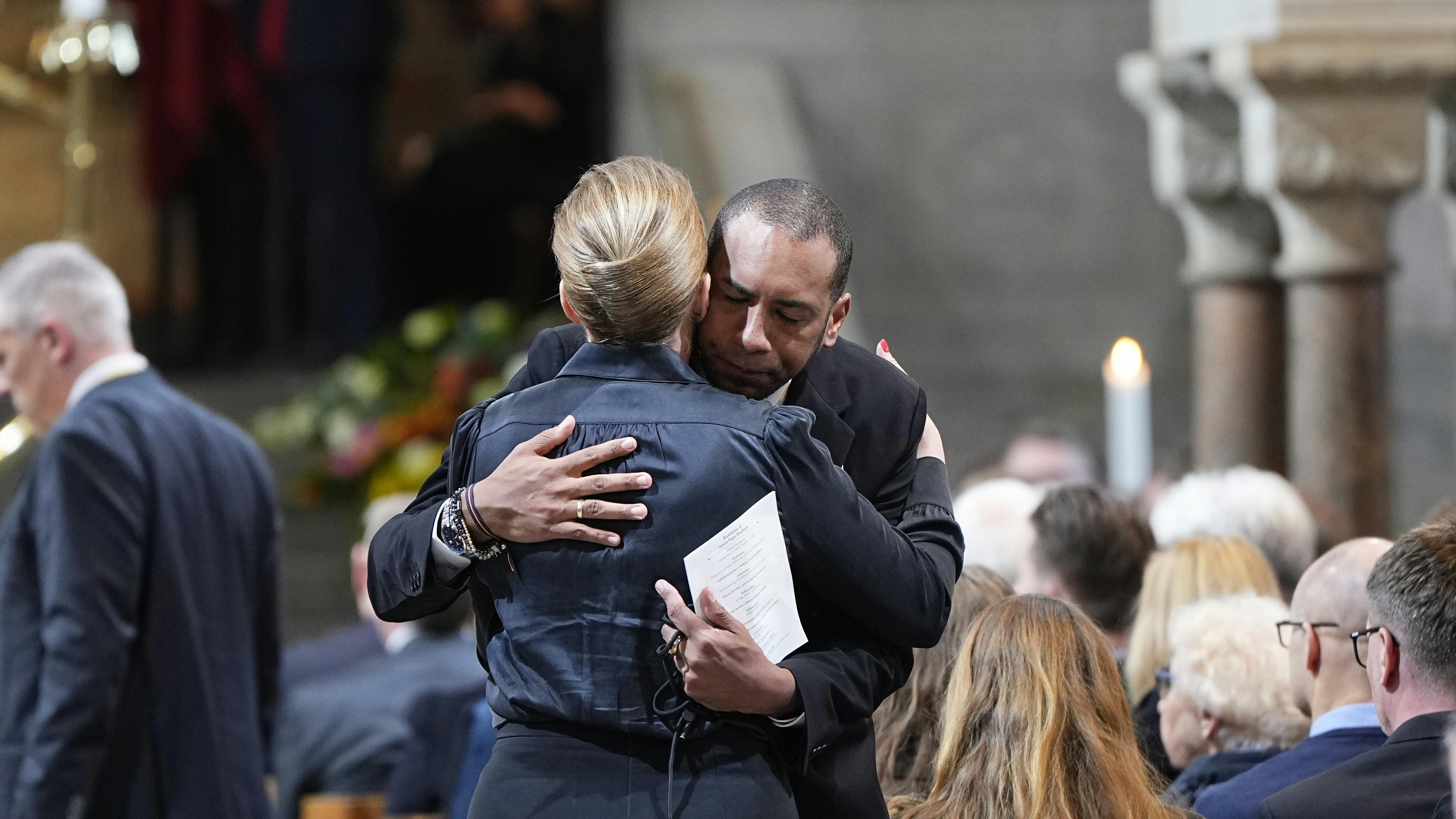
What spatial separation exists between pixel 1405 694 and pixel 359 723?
10.1ft

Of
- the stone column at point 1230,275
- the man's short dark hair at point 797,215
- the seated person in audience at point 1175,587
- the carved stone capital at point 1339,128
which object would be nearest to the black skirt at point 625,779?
the man's short dark hair at point 797,215

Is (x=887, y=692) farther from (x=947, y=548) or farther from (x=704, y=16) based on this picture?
(x=704, y=16)

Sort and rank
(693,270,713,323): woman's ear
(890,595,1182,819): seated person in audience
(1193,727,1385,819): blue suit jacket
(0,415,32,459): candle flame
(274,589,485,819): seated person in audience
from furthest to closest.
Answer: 1. (274,589,485,819): seated person in audience
2. (0,415,32,459): candle flame
3. (1193,727,1385,819): blue suit jacket
4. (890,595,1182,819): seated person in audience
5. (693,270,713,323): woman's ear

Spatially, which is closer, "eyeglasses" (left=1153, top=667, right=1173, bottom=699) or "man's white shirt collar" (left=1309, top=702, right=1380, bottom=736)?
"man's white shirt collar" (left=1309, top=702, right=1380, bottom=736)

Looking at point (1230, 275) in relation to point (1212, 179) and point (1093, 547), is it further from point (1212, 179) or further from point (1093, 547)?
point (1093, 547)

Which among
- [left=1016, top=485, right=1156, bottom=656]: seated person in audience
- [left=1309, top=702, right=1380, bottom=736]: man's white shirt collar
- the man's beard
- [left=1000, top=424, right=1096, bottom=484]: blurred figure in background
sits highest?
the man's beard

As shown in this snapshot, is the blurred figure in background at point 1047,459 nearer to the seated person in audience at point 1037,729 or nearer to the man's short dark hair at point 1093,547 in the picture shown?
the man's short dark hair at point 1093,547

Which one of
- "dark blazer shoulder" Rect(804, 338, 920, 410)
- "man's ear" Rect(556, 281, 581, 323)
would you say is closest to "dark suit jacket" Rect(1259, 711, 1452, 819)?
"dark blazer shoulder" Rect(804, 338, 920, 410)

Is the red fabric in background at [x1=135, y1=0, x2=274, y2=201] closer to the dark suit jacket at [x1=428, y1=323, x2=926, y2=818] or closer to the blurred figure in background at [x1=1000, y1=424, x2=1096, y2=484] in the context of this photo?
the blurred figure in background at [x1=1000, y1=424, x2=1096, y2=484]

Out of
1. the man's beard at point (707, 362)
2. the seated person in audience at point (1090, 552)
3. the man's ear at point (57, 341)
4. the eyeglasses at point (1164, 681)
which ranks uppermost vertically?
the man's beard at point (707, 362)

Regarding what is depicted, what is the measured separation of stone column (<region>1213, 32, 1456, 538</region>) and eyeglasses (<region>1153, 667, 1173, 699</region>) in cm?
240

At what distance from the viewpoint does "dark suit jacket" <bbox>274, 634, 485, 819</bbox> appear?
4.93 meters

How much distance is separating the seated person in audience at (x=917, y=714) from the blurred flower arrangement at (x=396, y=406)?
4492 mm

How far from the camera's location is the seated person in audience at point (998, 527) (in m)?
4.24
